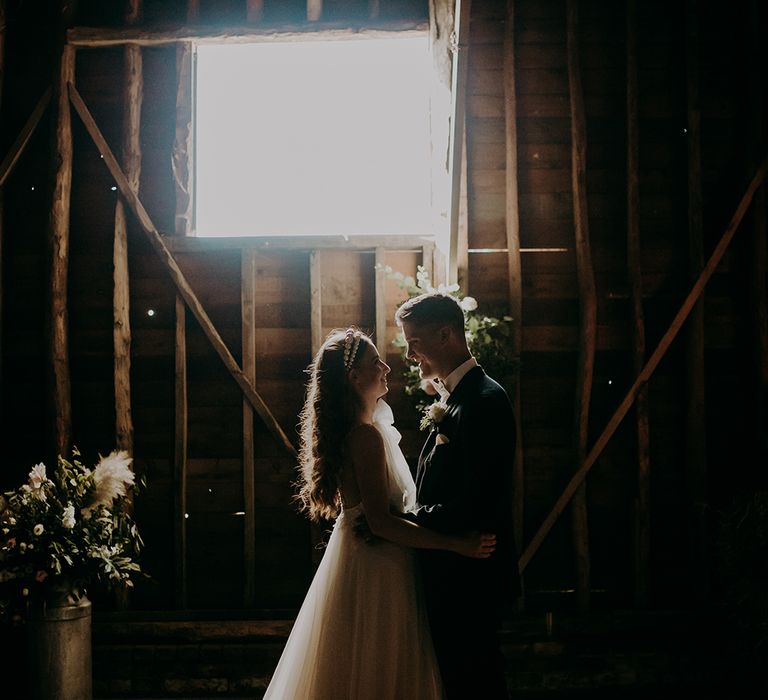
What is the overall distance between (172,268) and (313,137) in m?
1.35

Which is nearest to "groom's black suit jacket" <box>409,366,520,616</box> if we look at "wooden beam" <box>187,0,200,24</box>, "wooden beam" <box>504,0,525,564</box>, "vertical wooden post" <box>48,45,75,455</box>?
"wooden beam" <box>504,0,525,564</box>

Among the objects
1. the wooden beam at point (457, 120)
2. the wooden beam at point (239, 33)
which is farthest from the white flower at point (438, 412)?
the wooden beam at point (239, 33)

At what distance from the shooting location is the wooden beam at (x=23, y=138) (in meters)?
4.91

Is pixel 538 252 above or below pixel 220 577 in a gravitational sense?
above

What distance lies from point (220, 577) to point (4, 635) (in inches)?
53.1

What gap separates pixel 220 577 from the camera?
497cm

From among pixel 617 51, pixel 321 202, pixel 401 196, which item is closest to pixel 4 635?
pixel 321 202

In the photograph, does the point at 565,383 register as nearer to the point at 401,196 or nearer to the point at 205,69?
the point at 401,196

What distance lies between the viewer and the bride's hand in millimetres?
2701

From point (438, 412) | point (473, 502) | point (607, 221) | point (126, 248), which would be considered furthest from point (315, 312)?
point (473, 502)

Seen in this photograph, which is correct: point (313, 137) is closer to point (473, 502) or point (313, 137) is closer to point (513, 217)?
point (513, 217)

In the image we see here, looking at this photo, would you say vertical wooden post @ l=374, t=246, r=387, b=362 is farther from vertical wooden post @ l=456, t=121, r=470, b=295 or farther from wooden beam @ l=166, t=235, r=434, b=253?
vertical wooden post @ l=456, t=121, r=470, b=295

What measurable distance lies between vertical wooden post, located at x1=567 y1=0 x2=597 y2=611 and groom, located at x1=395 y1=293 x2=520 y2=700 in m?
2.12

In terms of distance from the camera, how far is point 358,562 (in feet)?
9.25
